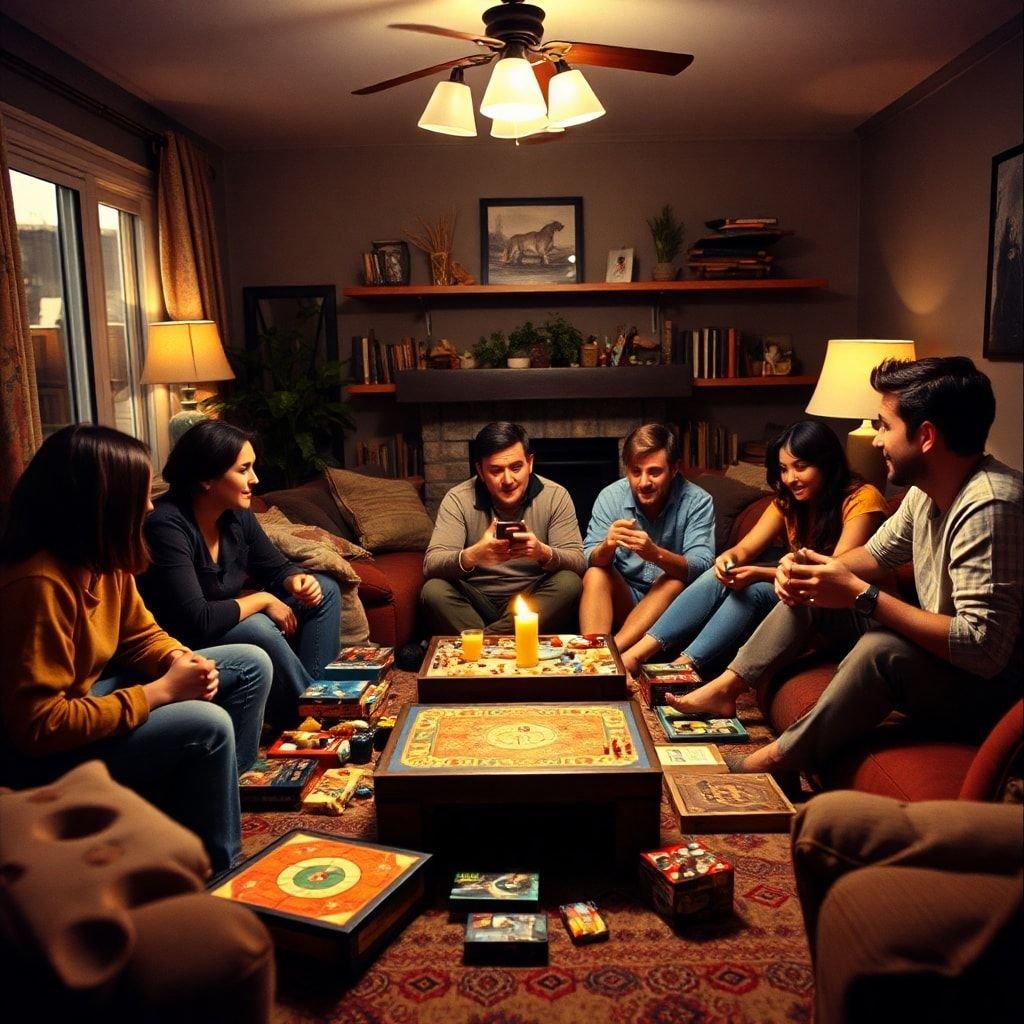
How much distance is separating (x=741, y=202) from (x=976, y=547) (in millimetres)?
4033

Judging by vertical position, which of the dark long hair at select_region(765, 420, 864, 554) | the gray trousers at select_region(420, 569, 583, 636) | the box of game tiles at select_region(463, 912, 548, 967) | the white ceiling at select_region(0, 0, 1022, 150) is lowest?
the box of game tiles at select_region(463, 912, 548, 967)

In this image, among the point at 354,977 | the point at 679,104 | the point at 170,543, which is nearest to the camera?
the point at 354,977

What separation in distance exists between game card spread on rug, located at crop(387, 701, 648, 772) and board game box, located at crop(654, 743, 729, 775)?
289mm

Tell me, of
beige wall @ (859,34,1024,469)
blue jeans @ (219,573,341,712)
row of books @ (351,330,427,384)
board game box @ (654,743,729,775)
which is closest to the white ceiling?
beige wall @ (859,34,1024,469)

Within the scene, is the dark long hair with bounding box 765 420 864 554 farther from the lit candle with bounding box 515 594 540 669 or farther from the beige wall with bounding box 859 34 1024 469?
the beige wall with bounding box 859 34 1024 469

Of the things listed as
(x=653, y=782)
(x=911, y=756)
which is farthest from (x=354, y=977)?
(x=911, y=756)

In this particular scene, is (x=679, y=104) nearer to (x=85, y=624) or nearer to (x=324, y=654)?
(x=324, y=654)

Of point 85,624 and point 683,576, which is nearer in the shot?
point 85,624

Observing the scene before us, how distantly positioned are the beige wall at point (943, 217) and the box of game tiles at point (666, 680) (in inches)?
→ 69.3

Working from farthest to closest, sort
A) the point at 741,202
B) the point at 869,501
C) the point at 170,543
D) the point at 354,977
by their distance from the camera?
the point at 741,202 < the point at 869,501 < the point at 170,543 < the point at 354,977

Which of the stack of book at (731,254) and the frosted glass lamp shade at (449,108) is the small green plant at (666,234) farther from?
the frosted glass lamp shade at (449,108)

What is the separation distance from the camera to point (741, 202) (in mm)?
5484

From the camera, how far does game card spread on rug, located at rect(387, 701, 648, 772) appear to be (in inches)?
77.4

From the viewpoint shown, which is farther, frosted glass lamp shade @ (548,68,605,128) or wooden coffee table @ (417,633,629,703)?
frosted glass lamp shade @ (548,68,605,128)
